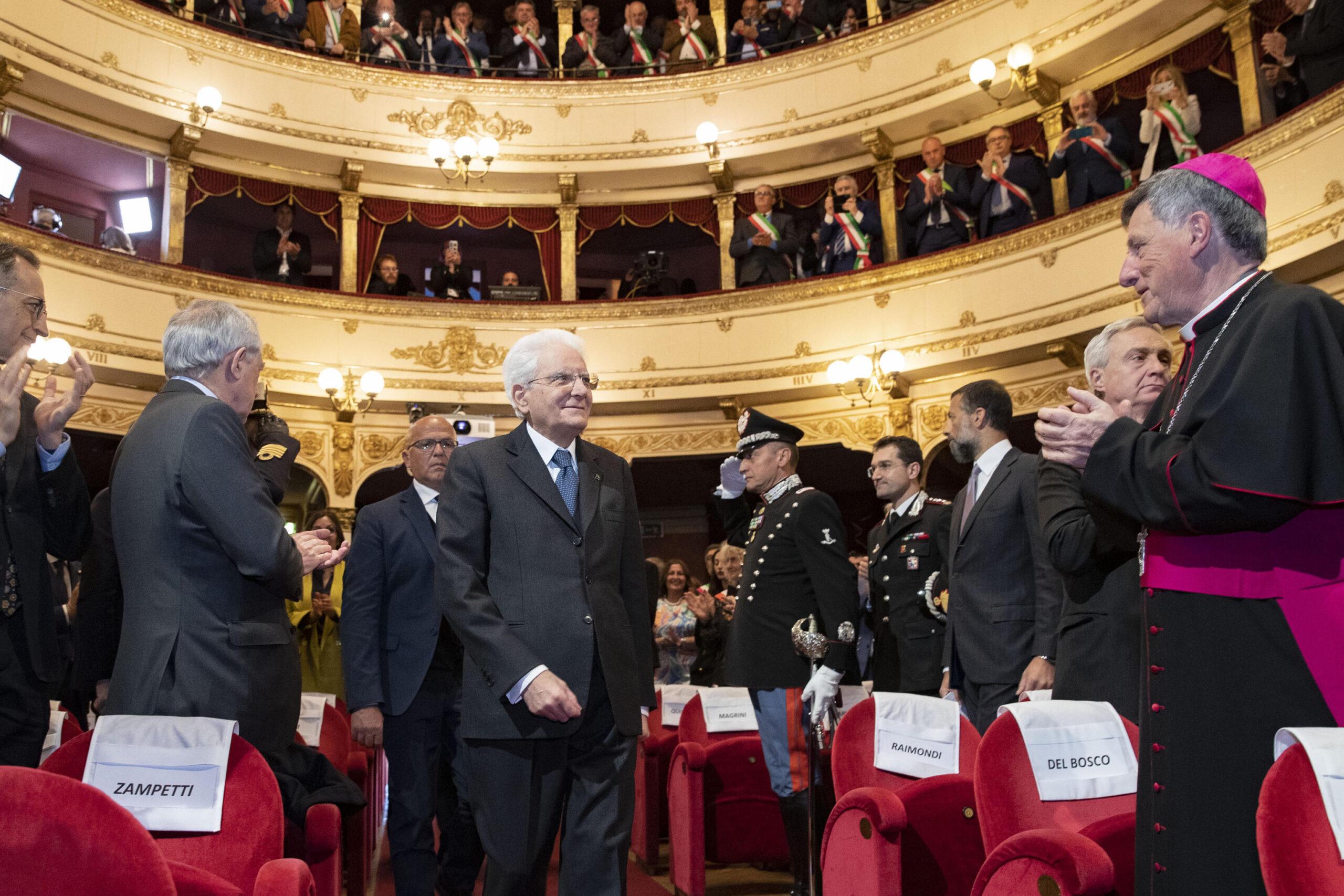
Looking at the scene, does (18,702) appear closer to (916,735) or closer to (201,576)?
(201,576)

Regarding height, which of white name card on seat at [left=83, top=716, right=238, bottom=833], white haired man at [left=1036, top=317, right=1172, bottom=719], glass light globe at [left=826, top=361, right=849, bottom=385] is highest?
glass light globe at [left=826, top=361, right=849, bottom=385]

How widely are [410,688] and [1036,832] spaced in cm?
217

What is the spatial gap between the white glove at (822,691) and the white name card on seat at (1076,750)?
57.5 inches

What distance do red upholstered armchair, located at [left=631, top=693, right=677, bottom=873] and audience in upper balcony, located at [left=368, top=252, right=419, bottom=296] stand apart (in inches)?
329

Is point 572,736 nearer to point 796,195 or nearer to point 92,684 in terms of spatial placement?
point 92,684

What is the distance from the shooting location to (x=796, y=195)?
40.6 ft

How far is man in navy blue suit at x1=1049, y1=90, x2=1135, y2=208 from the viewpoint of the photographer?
30.9 feet

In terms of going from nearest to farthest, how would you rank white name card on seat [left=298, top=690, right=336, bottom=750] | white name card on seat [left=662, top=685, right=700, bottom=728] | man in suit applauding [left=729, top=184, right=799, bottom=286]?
white name card on seat [left=298, top=690, right=336, bottom=750] < white name card on seat [left=662, top=685, right=700, bottom=728] < man in suit applauding [left=729, top=184, right=799, bottom=286]

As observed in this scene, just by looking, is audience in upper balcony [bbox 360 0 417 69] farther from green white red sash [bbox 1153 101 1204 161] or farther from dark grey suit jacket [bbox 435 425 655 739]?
dark grey suit jacket [bbox 435 425 655 739]

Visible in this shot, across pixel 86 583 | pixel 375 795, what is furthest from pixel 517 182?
pixel 86 583

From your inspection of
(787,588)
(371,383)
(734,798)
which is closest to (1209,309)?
(787,588)

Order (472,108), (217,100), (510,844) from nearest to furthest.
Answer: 1. (510,844)
2. (217,100)
3. (472,108)

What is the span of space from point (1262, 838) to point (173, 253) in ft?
38.9

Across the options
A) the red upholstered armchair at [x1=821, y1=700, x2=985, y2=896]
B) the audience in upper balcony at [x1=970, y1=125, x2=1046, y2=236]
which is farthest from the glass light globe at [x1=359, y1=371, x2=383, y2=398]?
the red upholstered armchair at [x1=821, y1=700, x2=985, y2=896]
